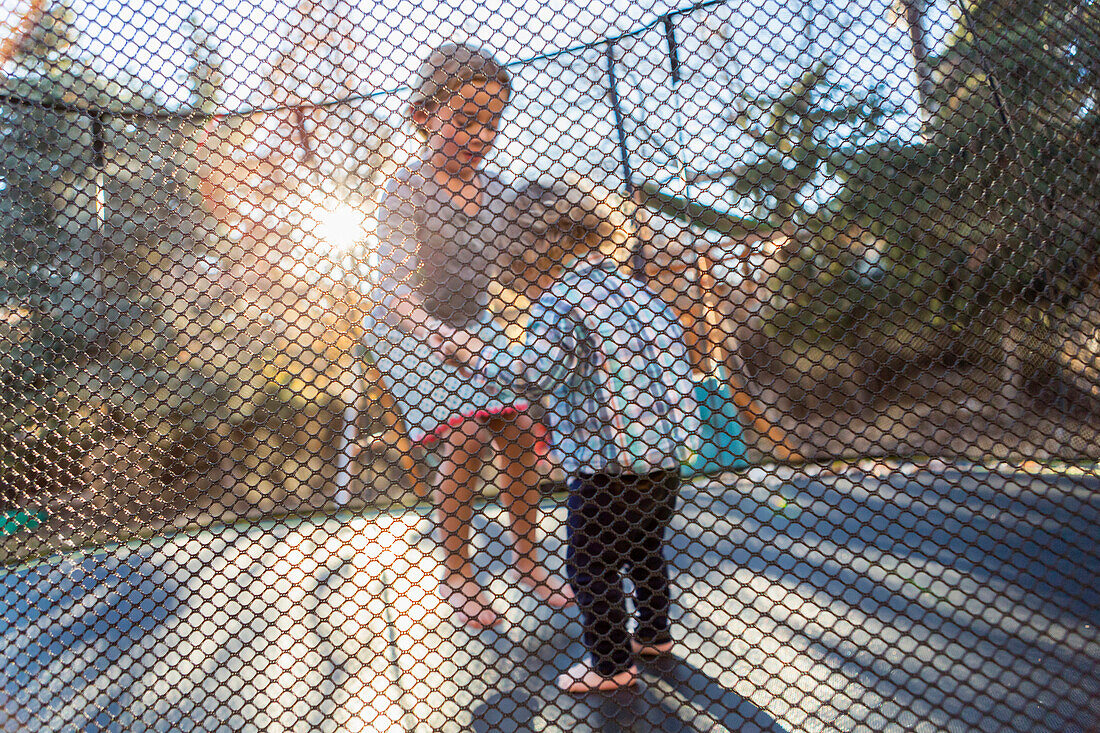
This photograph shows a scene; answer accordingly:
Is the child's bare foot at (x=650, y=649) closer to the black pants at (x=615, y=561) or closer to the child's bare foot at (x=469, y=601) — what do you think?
the black pants at (x=615, y=561)

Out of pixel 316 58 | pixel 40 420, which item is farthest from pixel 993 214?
pixel 40 420

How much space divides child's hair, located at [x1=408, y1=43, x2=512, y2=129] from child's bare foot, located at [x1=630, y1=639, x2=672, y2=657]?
3.12 ft

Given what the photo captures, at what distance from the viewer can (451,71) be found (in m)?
0.86

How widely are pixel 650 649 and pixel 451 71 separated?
40.3 inches

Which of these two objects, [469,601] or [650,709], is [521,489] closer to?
[469,601]

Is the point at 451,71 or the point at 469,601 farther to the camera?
the point at 469,601

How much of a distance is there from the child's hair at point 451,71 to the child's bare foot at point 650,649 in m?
0.95

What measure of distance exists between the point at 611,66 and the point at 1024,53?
0.56 metres

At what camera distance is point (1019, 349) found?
1.01 m

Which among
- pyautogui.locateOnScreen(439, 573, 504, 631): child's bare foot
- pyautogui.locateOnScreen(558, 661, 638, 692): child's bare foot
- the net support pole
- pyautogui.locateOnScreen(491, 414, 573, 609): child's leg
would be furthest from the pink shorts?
the net support pole

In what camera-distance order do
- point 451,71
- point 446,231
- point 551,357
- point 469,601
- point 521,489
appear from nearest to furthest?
point 451,71 < point 446,231 < point 551,357 < point 469,601 < point 521,489

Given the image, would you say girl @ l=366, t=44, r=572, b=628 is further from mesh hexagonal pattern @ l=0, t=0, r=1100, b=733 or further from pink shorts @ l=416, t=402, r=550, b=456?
pink shorts @ l=416, t=402, r=550, b=456

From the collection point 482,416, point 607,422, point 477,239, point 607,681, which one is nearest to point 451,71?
point 477,239

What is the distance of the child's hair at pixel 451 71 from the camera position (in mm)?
861
